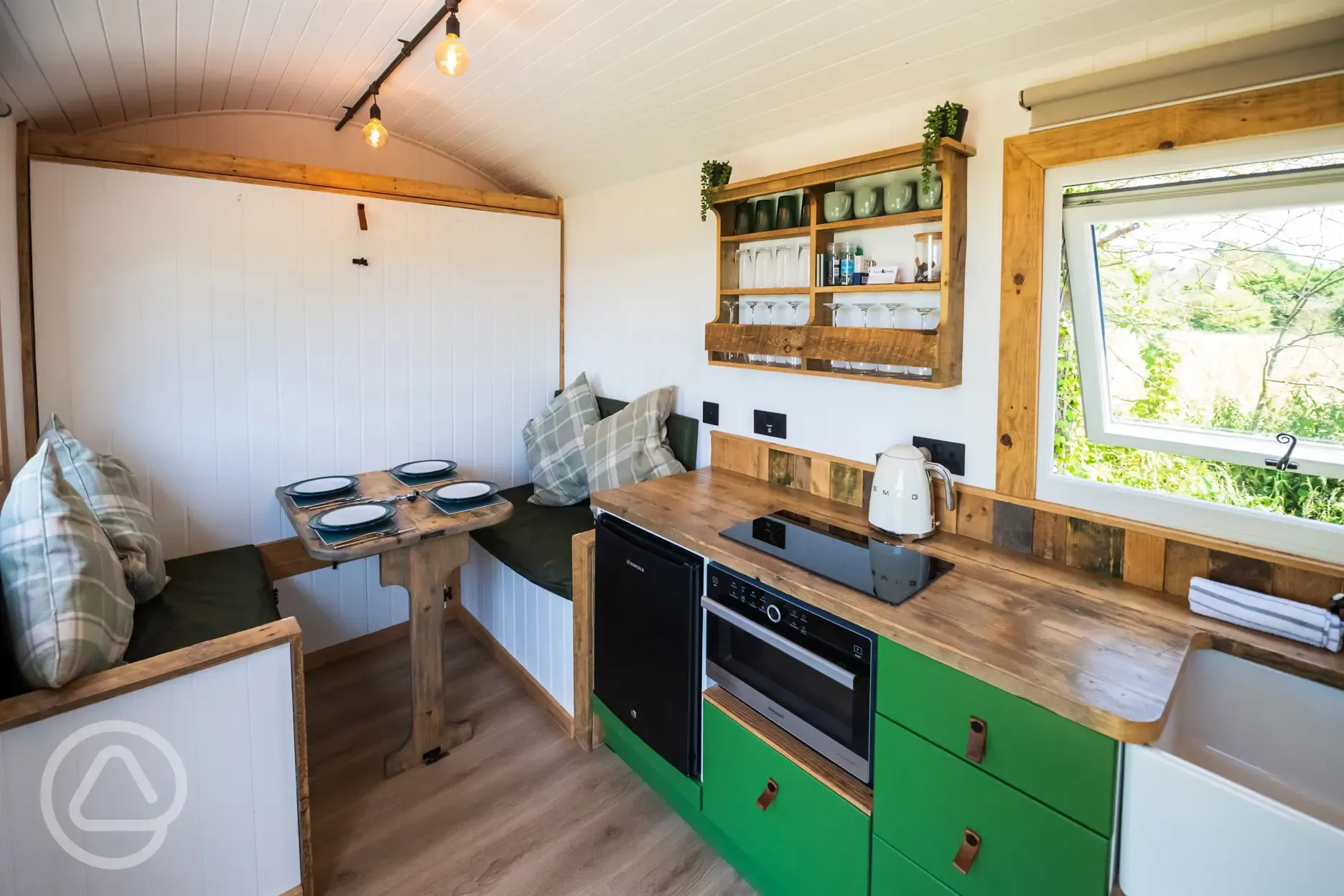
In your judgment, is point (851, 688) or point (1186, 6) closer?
→ point (1186, 6)

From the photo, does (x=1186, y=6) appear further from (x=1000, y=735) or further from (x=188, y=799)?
(x=188, y=799)

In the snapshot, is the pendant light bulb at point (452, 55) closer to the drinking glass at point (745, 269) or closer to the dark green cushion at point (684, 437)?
the drinking glass at point (745, 269)

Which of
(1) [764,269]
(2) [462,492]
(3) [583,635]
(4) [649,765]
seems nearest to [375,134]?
(2) [462,492]

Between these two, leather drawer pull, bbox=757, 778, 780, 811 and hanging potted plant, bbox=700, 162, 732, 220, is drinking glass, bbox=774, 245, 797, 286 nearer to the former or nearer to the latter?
hanging potted plant, bbox=700, 162, 732, 220

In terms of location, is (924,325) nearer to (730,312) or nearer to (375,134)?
(730,312)

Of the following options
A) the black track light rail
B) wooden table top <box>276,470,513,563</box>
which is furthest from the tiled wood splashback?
the black track light rail

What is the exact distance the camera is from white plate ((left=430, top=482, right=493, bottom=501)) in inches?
95.5

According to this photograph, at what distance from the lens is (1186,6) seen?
1.36 m

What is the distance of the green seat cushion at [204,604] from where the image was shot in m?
1.90

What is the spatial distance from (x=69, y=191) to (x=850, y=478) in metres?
2.81

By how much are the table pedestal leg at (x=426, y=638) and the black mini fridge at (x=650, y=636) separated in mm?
548

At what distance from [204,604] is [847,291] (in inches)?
87.7

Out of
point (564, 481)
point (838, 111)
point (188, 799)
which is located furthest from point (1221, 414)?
point (188, 799)

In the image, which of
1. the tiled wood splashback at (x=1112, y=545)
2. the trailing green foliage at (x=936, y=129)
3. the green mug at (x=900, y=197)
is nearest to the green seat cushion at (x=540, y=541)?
the tiled wood splashback at (x=1112, y=545)
